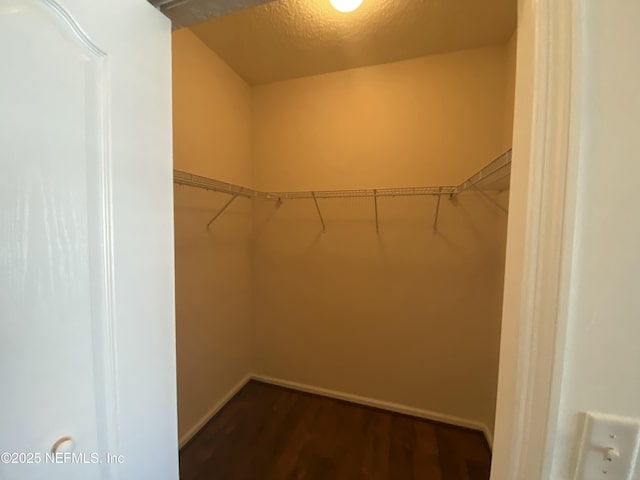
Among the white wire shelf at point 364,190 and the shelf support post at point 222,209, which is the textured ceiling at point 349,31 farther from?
the shelf support post at point 222,209

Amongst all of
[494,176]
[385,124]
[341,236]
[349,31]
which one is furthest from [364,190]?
[349,31]

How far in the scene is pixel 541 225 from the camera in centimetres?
44

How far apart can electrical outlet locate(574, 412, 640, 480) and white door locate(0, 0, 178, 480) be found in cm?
90

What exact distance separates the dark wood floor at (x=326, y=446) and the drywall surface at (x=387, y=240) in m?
0.19

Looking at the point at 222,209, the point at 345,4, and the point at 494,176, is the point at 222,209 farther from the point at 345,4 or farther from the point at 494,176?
the point at 494,176

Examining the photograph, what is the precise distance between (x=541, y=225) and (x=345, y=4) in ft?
5.28

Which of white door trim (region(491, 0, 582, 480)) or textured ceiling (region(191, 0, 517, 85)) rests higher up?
textured ceiling (region(191, 0, 517, 85))

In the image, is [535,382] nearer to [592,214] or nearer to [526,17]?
[592,214]

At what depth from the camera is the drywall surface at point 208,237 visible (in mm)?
1733

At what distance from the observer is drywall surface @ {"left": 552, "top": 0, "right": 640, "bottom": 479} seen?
0.41 metres

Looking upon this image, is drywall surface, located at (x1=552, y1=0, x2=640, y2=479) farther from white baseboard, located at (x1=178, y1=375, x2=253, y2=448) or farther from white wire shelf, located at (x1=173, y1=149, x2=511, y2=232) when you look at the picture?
white baseboard, located at (x1=178, y1=375, x2=253, y2=448)

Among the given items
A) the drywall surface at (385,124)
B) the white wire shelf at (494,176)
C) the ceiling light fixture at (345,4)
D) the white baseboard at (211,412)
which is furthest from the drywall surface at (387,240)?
the ceiling light fixture at (345,4)

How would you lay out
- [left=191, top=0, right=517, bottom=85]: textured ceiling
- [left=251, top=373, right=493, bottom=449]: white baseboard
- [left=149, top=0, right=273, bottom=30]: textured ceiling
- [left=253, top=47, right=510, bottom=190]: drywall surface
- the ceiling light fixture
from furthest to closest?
[left=251, top=373, right=493, bottom=449]: white baseboard < [left=253, top=47, right=510, bottom=190]: drywall surface < [left=191, top=0, right=517, bottom=85]: textured ceiling < the ceiling light fixture < [left=149, top=0, right=273, bottom=30]: textured ceiling

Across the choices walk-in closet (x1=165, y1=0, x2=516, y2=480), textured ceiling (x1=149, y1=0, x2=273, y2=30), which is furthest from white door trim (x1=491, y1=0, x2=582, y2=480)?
walk-in closet (x1=165, y1=0, x2=516, y2=480)
